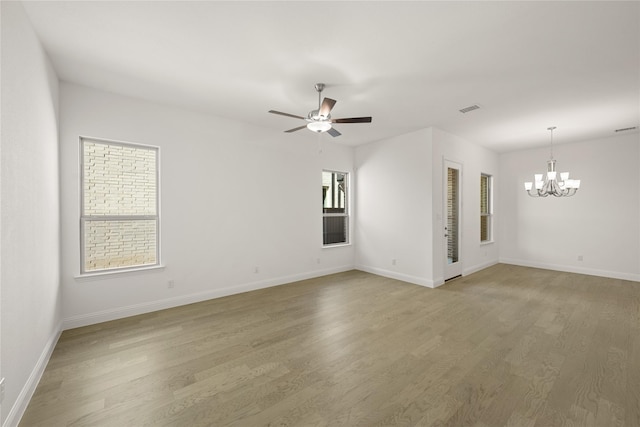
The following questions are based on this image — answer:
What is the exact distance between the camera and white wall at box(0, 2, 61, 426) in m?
1.65

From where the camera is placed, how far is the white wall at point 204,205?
3107 millimetres

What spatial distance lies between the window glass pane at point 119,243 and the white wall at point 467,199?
4.47 meters

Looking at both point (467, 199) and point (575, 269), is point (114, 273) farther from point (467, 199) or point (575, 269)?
point (575, 269)

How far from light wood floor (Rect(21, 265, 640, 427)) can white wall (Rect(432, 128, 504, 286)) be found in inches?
50.0

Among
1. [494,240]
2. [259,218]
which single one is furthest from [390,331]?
[494,240]

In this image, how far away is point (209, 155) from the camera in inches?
160

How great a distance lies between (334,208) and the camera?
5.92 metres

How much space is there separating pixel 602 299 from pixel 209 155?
634 cm

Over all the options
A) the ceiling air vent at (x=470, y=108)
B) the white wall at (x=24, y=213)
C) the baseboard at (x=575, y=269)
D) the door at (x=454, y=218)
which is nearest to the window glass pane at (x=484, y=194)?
the baseboard at (x=575, y=269)

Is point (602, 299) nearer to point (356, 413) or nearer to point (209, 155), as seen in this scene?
point (356, 413)

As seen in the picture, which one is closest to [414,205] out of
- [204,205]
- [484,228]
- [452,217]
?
[452,217]

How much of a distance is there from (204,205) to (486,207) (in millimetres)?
6421

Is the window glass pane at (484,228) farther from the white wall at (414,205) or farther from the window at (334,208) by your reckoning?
the window at (334,208)

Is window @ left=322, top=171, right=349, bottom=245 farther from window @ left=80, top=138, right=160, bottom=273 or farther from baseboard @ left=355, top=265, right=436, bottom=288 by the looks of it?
window @ left=80, top=138, right=160, bottom=273
